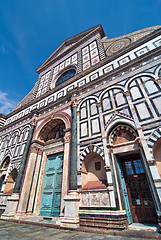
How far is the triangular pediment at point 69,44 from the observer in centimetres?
1205

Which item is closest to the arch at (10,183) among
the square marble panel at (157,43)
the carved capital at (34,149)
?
the carved capital at (34,149)

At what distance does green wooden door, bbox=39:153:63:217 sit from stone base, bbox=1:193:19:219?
144 cm

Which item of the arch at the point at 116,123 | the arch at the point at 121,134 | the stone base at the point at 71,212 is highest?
the arch at the point at 116,123

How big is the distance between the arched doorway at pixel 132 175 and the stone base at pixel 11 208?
6.12 meters

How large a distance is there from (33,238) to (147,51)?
9.05 m

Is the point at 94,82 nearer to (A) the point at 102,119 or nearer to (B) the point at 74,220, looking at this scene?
(A) the point at 102,119

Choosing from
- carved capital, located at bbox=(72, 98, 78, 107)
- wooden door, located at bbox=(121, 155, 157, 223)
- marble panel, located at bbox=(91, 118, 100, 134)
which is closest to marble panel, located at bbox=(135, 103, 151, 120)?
wooden door, located at bbox=(121, 155, 157, 223)

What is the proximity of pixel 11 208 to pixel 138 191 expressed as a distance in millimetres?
6797

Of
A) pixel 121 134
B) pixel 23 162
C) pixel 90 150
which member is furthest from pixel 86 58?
pixel 23 162

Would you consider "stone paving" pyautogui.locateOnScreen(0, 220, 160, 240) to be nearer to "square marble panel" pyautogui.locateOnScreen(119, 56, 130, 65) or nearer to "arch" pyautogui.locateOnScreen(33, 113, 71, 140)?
"arch" pyautogui.locateOnScreen(33, 113, 71, 140)

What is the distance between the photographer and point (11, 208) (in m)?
7.16

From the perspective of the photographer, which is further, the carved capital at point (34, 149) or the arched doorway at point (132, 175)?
the carved capital at point (34, 149)

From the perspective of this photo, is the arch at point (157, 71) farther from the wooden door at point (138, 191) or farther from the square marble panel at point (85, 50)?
the square marble panel at point (85, 50)

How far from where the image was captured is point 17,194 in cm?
762
